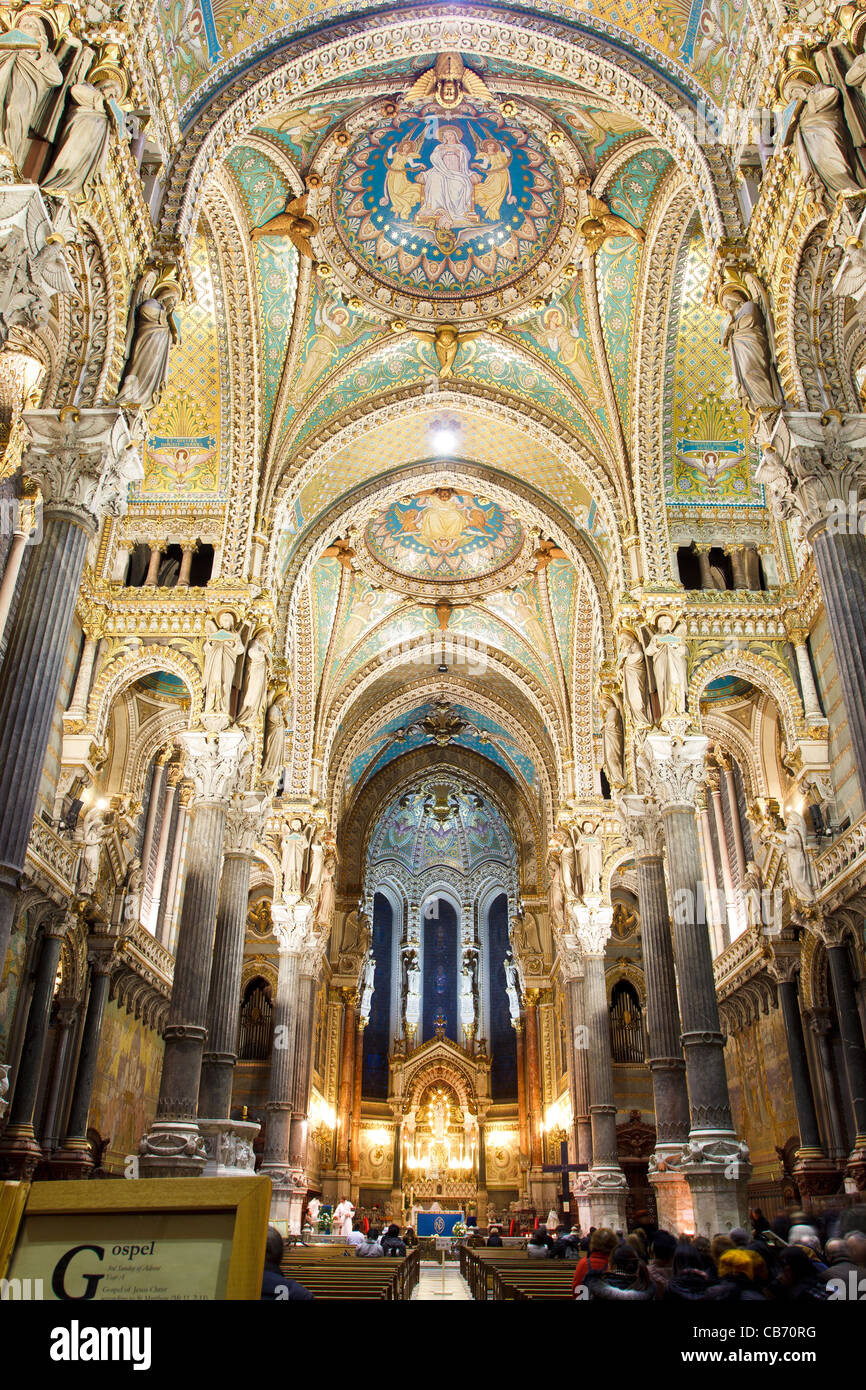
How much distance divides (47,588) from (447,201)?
10682 millimetres

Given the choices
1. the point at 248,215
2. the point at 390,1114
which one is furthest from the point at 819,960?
the point at 390,1114

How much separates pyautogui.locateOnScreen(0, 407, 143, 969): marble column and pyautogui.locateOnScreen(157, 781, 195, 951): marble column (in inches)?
458

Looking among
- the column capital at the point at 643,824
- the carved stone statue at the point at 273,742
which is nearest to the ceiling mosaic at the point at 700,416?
the column capital at the point at 643,824

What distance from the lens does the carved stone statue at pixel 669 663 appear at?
1337 centimetres

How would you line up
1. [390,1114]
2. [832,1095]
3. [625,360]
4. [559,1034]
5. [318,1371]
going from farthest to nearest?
[390,1114] < [559,1034] < [625,360] < [832,1095] < [318,1371]

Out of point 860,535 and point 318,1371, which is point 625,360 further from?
point 318,1371

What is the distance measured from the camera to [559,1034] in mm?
26828

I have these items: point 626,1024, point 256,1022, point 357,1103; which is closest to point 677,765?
point 626,1024

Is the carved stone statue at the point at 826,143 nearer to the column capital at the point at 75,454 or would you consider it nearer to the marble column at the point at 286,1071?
the column capital at the point at 75,454

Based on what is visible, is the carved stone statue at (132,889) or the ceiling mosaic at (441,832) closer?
the carved stone statue at (132,889)

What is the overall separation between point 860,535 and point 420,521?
14.5 metres

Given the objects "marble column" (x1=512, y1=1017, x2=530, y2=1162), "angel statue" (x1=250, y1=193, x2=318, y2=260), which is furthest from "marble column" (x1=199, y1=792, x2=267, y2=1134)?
"marble column" (x1=512, y1=1017, x2=530, y2=1162)

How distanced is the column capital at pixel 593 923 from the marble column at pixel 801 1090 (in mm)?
5364

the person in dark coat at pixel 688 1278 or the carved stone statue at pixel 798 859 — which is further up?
the carved stone statue at pixel 798 859
